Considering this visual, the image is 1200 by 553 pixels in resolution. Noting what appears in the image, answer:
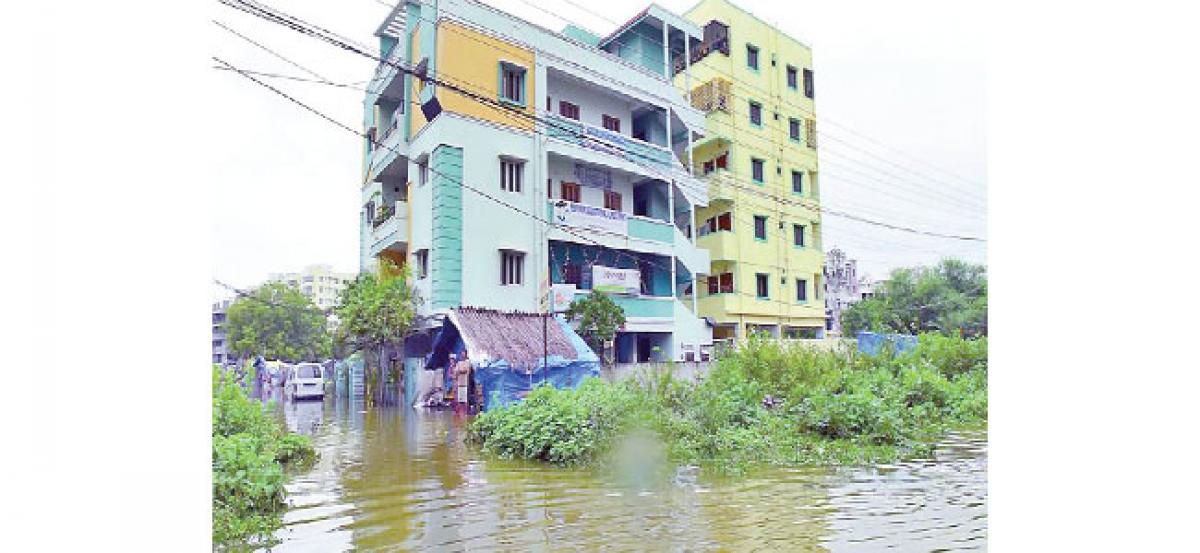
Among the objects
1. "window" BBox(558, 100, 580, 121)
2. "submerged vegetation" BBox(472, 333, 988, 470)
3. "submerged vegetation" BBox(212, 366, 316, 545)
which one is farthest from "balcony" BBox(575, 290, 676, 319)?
"submerged vegetation" BBox(212, 366, 316, 545)

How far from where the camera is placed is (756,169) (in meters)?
4.23

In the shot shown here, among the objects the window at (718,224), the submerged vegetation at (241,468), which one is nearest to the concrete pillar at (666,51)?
the window at (718,224)

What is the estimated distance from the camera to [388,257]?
347 cm

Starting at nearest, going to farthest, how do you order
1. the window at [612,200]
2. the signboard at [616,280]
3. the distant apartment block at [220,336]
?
the distant apartment block at [220,336] → the signboard at [616,280] → the window at [612,200]

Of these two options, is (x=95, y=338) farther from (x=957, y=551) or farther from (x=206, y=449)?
(x=957, y=551)

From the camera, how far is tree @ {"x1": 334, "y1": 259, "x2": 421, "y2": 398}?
310 cm

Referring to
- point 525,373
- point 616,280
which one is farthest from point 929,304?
point 525,373

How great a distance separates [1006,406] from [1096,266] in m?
0.43

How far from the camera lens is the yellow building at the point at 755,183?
12.4 ft

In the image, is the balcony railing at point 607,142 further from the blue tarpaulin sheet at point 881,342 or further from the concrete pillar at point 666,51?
the blue tarpaulin sheet at point 881,342

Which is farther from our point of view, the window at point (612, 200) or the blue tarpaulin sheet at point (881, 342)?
the blue tarpaulin sheet at point (881, 342)

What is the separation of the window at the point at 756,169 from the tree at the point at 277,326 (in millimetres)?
2588

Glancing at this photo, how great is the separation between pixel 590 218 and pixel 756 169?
44.3 inches

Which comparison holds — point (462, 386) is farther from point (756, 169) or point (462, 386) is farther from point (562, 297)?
point (756, 169)
